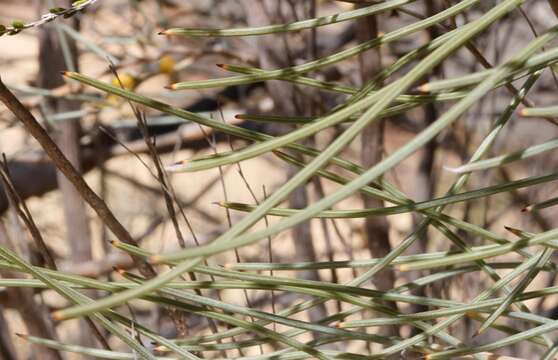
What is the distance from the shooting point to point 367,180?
284mm

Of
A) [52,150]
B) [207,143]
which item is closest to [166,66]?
[207,143]

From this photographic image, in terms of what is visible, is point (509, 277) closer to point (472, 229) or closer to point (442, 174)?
point (472, 229)

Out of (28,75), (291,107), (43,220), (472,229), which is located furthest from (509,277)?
(28,75)

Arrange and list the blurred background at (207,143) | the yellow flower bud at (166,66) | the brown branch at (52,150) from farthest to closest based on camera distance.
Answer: the yellow flower bud at (166,66)
the blurred background at (207,143)
the brown branch at (52,150)

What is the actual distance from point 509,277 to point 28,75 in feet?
5.37

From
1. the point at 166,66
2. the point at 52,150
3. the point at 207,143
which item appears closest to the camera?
the point at 52,150

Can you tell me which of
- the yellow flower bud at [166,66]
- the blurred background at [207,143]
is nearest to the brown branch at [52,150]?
the blurred background at [207,143]

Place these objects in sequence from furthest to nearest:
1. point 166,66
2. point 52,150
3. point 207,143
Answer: point 207,143 → point 166,66 → point 52,150

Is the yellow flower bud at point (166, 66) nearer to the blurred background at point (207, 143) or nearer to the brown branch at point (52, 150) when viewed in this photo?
the blurred background at point (207, 143)

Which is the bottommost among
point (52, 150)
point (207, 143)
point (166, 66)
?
point (52, 150)

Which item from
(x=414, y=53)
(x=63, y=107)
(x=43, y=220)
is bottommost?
(x=414, y=53)

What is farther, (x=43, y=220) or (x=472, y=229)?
(x=43, y=220)

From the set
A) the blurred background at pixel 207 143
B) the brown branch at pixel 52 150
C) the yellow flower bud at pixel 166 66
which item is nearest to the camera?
the brown branch at pixel 52 150

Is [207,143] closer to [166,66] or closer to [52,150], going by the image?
[166,66]
